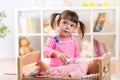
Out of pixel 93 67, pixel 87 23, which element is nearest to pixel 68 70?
pixel 93 67

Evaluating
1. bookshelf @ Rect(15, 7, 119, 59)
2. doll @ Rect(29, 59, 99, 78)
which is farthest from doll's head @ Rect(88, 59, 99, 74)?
bookshelf @ Rect(15, 7, 119, 59)

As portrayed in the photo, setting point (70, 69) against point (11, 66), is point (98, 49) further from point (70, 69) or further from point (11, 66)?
point (70, 69)

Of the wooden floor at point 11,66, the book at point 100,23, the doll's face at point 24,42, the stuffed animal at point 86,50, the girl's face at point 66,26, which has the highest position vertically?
the book at point 100,23

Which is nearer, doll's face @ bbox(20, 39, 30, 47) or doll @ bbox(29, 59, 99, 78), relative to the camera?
doll @ bbox(29, 59, 99, 78)

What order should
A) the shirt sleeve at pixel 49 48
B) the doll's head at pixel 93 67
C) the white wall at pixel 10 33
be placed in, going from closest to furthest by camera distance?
the doll's head at pixel 93 67, the shirt sleeve at pixel 49 48, the white wall at pixel 10 33

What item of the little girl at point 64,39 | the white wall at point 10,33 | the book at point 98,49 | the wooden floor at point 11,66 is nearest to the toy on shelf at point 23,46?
the wooden floor at point 11,66

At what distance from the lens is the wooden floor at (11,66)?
297 centimetres

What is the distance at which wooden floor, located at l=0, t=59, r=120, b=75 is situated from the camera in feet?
9.73

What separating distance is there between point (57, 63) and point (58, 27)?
0.22 metres

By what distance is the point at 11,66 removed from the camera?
10.8ft

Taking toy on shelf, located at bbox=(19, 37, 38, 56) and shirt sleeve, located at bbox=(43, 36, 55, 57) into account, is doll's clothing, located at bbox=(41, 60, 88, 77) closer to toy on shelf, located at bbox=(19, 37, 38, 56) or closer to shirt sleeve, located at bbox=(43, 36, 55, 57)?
shirt sleeve, located at bbox=(43, 36, 55, 57)

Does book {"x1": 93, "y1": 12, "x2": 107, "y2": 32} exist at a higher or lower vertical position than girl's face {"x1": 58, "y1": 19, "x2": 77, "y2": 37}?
higher

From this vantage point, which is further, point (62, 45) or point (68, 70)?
point (62, 45)

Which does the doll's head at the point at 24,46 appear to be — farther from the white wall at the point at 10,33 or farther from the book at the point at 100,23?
the book at the point at 100,23
